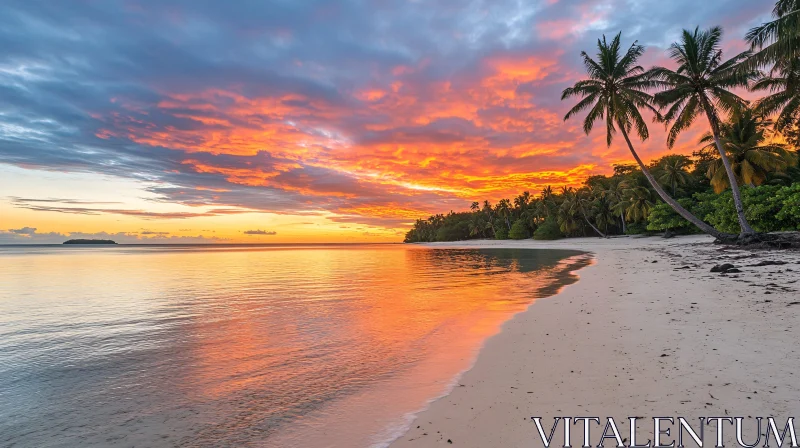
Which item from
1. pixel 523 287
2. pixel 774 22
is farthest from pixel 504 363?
pixel 774 22

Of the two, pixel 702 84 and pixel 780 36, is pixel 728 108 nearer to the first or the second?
pixel 702 84

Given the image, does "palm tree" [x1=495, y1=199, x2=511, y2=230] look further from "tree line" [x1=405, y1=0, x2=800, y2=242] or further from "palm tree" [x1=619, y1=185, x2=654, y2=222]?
"tree line" [x1=405, y1=0, x2=800, y2=242]

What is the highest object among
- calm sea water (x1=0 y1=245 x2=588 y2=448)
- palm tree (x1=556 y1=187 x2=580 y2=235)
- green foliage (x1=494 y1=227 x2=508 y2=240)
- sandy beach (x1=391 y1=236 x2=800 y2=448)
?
palm tree (x1=556 y1=187 x2=580 y2=235)

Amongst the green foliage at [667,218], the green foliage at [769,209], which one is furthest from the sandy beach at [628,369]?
the green foliage at [667,218]

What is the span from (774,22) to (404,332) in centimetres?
2160

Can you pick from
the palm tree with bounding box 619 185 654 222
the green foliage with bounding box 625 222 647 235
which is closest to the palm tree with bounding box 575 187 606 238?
the green foliage with bounding box 625 222 647 235

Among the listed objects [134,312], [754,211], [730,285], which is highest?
[754,211]

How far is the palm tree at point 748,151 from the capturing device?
1319 inches

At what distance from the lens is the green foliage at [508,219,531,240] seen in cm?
9900

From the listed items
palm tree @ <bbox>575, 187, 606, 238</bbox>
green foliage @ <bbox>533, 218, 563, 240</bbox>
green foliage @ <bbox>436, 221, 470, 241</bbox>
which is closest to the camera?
palm tree @ <bbox>575, 187, 606, 238</bbox>

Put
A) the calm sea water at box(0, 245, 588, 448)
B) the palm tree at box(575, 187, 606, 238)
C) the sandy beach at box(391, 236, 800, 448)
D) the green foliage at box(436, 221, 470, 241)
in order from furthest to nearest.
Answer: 1. the green foliage at box(436, 221, 470, 241)
2. the palm tree at box(575, 187, 606, 238)
3. the calm sea water at box(0, 245, 588, 448)
4. the sandy beach at box(391, 236, 800, 448)

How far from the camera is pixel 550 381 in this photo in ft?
16.3

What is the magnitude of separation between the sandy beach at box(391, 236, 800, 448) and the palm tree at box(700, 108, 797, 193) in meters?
33.8

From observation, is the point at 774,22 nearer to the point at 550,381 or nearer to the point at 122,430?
the point at 550,381
